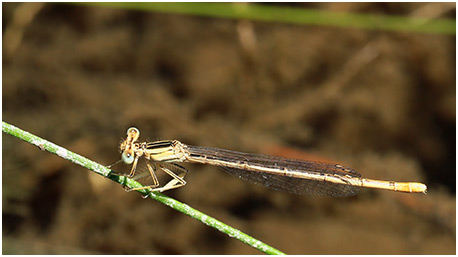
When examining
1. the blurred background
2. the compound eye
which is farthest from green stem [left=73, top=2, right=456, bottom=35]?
the compound eye

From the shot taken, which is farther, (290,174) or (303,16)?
(303,16)

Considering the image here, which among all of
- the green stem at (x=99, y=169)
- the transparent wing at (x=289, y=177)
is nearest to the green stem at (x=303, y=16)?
the transparent wing at (x=289, y=177)

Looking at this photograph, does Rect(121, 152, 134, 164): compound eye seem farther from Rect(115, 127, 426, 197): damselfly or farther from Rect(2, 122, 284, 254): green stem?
Rect(2, 122, 284, 254): green stem

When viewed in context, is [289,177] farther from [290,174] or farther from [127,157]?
[127,157]

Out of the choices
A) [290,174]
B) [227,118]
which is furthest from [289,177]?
[227,118]

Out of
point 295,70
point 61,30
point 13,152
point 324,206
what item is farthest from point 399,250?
point 61,30

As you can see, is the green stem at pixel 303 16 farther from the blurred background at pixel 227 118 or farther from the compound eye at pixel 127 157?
the compound eye at pixel 127 157
